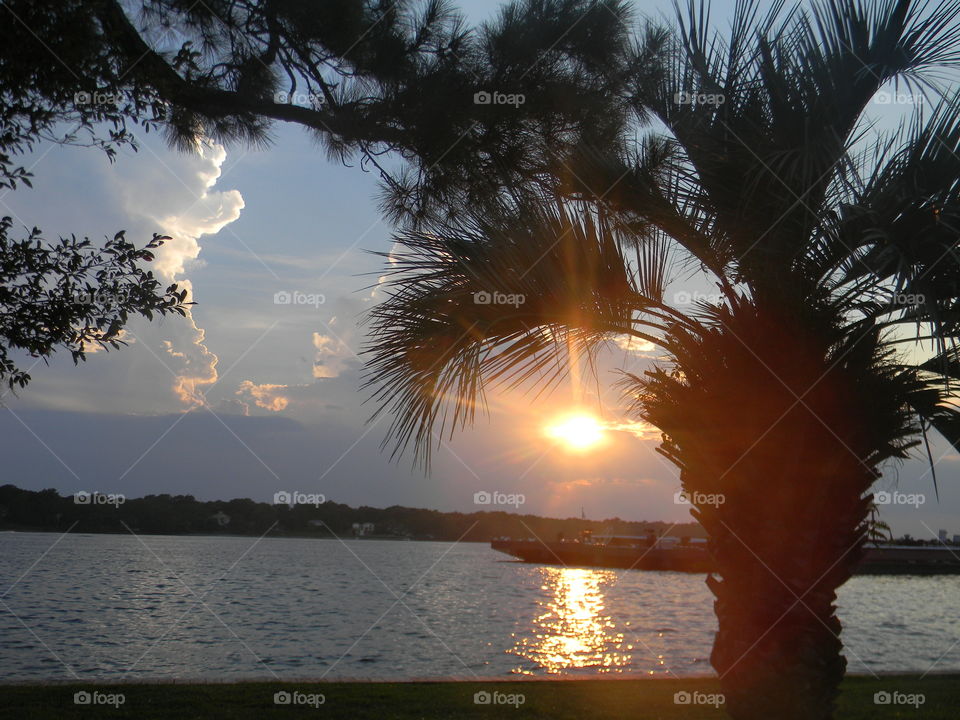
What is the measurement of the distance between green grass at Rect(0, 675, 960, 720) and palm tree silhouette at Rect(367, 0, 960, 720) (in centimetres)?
389

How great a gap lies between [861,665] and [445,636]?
11310 mm

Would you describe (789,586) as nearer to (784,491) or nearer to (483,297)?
(784,491)

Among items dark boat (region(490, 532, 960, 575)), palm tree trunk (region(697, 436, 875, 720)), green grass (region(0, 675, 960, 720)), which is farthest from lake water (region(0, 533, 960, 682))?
dark boat (region(490, 532, 960, 575))

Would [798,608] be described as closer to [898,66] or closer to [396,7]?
[898,66]

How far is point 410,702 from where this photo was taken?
915 centimetres

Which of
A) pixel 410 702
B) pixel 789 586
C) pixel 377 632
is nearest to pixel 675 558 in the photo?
pixel 377 632

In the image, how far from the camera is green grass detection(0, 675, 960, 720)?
8203 mm

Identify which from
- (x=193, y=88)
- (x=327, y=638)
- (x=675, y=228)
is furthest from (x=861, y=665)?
(x=193, y=88)

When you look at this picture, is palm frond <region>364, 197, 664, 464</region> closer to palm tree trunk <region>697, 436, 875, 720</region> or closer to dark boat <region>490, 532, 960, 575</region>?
palm tree trunk <region>697, 436, 875, 720</region>

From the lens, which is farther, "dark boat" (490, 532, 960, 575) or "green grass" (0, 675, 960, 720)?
"dark boat" (490, 532, 960, 575)

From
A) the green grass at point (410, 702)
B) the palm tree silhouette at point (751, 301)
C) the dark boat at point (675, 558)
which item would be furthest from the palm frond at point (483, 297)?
the dark boat at point (675, 558)

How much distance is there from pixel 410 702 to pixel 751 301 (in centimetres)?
618

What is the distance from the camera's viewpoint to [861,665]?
17844mm

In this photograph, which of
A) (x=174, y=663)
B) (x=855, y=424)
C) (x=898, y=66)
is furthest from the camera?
(x=174, y=663)
